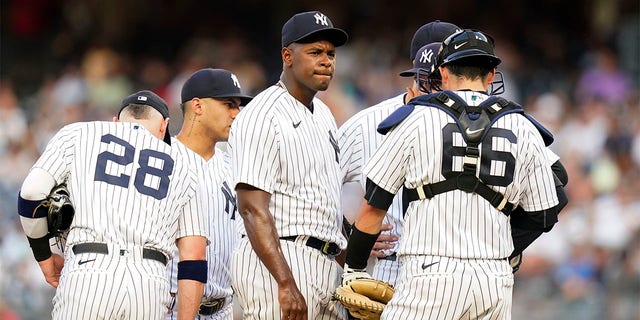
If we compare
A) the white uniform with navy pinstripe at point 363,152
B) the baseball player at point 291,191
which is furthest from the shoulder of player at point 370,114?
the baseball player at point 291,191

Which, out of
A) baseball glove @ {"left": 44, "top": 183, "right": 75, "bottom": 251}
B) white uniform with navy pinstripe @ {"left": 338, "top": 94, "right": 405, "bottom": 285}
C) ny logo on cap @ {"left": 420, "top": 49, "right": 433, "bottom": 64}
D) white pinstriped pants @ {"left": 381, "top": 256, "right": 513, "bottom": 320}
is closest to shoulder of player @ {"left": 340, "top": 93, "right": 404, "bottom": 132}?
white uniform with navy pinstripe @ {"left": 338, "top": 94, "right": 405, "bottom": 285}

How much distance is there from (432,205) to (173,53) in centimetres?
1209

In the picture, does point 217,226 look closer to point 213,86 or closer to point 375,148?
point 213,86

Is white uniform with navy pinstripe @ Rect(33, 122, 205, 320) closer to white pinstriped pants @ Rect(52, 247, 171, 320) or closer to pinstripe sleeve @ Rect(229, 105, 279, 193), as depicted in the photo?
white pinstriped pants @ Rect(52, 247, 171, 320)

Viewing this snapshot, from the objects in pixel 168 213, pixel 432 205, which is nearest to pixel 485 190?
pixel 432 205

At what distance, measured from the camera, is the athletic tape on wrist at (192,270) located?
6055mm

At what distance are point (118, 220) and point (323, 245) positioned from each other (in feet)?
3.34

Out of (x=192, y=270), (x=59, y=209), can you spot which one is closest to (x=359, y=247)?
(x=192, y=270)

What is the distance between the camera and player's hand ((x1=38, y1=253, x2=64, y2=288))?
6.19 meters

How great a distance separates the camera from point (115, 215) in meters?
5.84

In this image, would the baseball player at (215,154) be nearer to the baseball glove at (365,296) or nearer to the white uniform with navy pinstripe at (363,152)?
the white uniform with navy pinstripe at (363,152)

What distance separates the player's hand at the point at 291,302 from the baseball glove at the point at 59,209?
1.09 m

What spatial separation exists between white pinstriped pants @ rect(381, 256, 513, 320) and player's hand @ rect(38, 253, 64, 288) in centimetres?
183

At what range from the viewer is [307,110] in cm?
617
